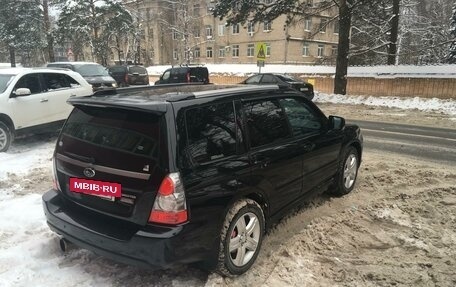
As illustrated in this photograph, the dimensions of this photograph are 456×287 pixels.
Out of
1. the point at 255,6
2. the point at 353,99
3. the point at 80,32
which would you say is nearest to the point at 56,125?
the point at 255,6

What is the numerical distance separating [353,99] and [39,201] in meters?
17.2

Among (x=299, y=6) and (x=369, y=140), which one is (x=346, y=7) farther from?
(x=369, y=140)

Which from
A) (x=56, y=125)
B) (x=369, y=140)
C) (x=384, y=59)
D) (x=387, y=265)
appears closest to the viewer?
(x=387, y=265)

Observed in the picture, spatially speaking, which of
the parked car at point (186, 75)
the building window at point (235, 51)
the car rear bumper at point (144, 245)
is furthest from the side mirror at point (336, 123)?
the building window at point (235, 51)

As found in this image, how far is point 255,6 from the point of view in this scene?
19.5 metres

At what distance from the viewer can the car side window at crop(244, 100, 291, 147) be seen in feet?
12.2

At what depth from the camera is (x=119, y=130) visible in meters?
3.20

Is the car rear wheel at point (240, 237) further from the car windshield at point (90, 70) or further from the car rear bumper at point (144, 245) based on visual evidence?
the car windshield at point (90, 70)

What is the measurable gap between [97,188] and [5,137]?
6.20 m

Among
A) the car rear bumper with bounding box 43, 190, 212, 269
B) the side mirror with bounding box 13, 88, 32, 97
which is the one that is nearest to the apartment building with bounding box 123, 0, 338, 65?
the side mirror with bounding box 13, 88, 32, 97

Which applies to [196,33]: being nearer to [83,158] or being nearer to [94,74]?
[94,74]

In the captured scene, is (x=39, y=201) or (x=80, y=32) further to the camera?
(x=80, y=32)

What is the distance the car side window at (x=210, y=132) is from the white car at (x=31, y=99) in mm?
6413

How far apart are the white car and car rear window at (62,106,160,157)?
5.64 m
